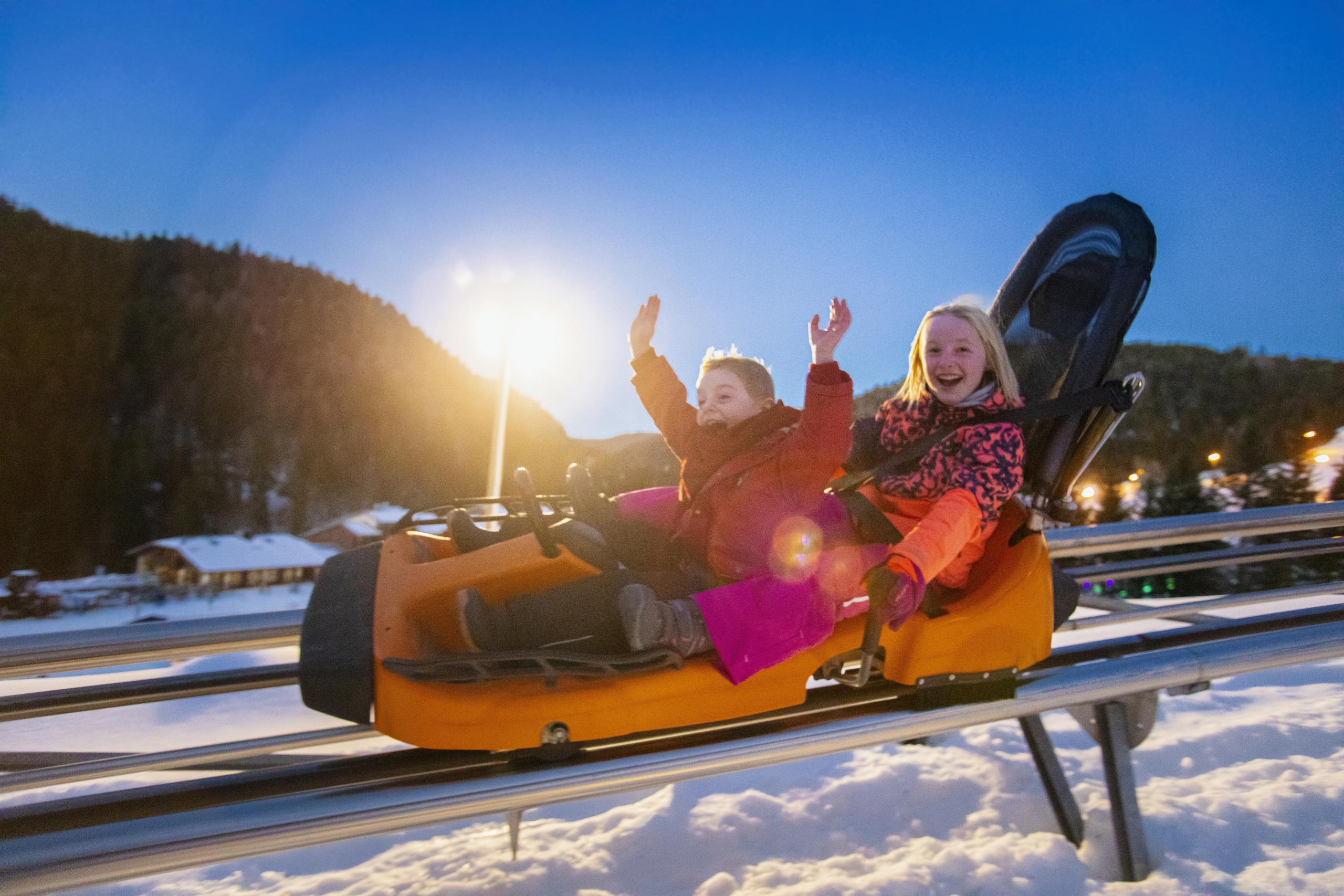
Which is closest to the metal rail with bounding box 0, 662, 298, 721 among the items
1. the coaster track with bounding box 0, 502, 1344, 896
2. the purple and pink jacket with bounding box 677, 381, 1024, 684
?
the coaster track with bounding box 0, 502, 1344, 896

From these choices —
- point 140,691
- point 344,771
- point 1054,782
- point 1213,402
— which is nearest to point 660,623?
point 344,771

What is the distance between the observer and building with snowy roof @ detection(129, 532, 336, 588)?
27172 millimetres

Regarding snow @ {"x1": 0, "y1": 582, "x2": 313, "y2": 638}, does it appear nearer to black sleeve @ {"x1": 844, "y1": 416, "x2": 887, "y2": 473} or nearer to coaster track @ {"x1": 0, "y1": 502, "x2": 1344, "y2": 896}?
coaster track @ {"x1": 0, "y1": 502, "x2": 1344, "y2": 896}

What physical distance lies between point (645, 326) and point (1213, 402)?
63.5 m

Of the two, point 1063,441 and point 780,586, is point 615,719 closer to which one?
point 780,586

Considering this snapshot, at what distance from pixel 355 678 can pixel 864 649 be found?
102 centimetres

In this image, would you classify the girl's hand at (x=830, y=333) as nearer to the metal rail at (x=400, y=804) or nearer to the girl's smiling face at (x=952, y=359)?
the girl's smiling face at (x=952, y=359)

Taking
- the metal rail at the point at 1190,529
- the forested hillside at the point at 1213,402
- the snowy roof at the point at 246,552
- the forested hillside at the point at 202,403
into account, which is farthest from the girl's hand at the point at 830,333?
the forested hillside at the point at 202,403

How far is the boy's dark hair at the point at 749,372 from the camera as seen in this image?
210 cm

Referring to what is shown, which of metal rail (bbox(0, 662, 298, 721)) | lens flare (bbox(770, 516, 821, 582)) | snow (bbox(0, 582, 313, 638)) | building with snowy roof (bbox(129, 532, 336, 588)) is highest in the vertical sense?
lens flare (bbox(770, 516, 821, 582))

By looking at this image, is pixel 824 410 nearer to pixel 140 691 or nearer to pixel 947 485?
pixel 947 485

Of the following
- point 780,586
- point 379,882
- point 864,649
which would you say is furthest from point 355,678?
point 379,882

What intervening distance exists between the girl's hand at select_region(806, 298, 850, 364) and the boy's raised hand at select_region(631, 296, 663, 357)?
607 millimetres

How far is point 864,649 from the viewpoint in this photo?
57.1 inches
